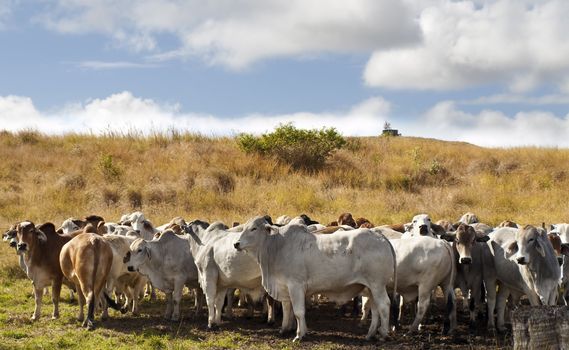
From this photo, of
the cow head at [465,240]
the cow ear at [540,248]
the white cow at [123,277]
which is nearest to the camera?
the cow ear at [540,248]

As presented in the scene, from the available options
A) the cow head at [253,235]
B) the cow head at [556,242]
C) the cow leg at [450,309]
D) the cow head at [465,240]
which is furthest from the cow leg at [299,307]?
the cow head at [556,242]

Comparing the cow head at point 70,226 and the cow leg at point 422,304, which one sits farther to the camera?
the cow head at point 70,226

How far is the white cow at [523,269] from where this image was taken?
1220 centimetres

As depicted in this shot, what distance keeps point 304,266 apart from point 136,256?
143 inches

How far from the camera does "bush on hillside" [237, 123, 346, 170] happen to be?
1430 inches

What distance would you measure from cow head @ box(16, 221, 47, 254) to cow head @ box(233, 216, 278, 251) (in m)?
Result: 4.39

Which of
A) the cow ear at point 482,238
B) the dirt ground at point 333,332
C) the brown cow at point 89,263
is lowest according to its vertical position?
the dirt ground at point 333,332

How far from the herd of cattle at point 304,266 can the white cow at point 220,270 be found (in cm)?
2

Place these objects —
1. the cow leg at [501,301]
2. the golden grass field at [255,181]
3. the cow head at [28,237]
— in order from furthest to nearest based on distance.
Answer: the golden grass field at [255,181]
the cow head at [28,237]
the cow leg at [501,301]

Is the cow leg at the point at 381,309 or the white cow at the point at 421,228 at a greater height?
the white cow at the point at 421,228

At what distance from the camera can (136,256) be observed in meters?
13.9

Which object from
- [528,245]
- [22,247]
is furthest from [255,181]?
[528,245]

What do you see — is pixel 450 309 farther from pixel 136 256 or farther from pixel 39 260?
pixel 39 260

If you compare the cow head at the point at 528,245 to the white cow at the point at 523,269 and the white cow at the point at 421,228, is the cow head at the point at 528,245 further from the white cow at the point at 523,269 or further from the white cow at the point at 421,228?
the white cow at the point at 421,228
